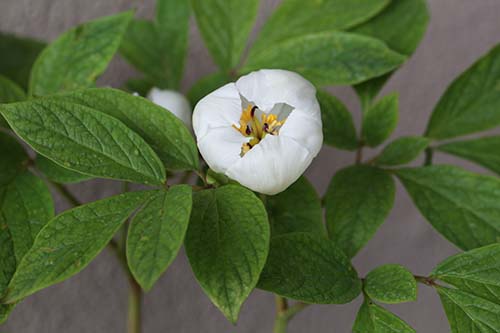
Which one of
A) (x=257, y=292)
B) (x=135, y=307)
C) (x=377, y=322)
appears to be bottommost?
(x=257, y=292)

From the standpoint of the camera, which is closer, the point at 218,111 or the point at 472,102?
the point at 218,111

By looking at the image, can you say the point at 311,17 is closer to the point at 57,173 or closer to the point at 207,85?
the point at 207,85

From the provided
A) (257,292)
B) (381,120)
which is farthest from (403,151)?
(257,292)

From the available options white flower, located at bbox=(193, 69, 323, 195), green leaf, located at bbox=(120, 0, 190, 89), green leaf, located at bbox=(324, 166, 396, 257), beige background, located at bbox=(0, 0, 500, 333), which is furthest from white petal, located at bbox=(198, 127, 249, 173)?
beige background, located at bbox=(0, 0, 500, 333)

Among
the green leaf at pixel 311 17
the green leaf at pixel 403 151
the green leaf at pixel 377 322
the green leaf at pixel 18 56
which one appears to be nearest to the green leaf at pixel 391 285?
the green leaf at pixel 377 322

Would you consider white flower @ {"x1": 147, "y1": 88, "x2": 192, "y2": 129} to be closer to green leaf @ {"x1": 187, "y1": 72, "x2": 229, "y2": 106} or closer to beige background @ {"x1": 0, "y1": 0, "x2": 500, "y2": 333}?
green leaf @ {"x1": 187, "y1": 72, "x2": 229, "y2": 106}

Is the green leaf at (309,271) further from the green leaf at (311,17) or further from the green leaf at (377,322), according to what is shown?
the green leaf at (311,17)
